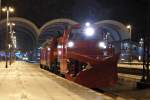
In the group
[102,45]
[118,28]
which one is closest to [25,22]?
[118,28]

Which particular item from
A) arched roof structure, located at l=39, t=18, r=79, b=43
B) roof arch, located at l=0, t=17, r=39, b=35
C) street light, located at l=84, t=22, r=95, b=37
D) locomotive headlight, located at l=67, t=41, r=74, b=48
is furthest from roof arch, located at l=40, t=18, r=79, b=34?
locomotive headlight, located at l=67, t=41, r=74, b=48

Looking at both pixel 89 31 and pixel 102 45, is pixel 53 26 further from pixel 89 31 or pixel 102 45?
pixel 102 45

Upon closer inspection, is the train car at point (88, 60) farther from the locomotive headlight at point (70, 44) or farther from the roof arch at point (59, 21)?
the roof arch at point (59, 21)

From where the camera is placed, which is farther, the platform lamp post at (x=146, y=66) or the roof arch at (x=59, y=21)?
the roof arch at (x=59, y=21)

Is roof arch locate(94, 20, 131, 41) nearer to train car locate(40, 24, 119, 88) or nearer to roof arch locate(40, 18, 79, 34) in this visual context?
roof arch locate(40, 18, 79, 34)

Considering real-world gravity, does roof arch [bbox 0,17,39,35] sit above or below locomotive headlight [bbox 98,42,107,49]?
above

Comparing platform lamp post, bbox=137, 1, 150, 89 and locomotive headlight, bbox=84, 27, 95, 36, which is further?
locomotive headlight, bbox=84, 27, 95, 36

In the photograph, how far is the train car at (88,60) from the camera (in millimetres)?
28922

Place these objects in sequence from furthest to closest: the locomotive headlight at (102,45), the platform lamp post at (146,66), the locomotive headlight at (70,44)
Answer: the locomotive headlight at (70,44)
the platform lamp post at (146,66)
the locomotive headlight at (102,45)

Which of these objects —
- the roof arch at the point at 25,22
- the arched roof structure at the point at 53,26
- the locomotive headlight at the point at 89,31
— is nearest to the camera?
the locomotive headlight at the point at 89,31

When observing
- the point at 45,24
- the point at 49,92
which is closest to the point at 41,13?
the point at 45,24

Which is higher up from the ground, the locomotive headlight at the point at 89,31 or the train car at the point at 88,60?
the locomotive headlight at the point at 89,31

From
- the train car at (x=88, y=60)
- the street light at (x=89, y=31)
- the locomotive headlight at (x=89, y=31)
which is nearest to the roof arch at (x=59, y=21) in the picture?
the street light at (x=89, y=31)

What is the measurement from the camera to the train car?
28922mm
